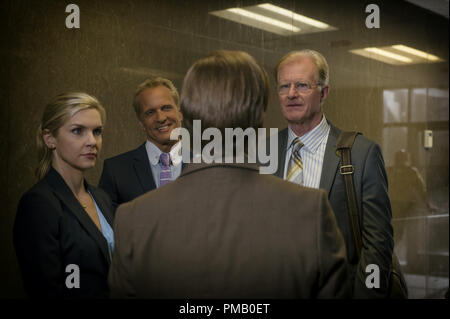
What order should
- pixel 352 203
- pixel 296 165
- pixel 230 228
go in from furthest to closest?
pixel 296 165 → pixel 352 203 → pixel 230 228

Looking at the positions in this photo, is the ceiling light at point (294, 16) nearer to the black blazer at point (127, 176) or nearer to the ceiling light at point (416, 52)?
the ceiling light at point (416, 52)

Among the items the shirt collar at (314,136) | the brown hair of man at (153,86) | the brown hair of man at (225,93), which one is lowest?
the shirt collar at (314,136)

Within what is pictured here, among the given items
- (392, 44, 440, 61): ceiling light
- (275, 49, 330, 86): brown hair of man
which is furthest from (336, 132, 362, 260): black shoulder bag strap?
(392, 44, 440, 61): ceiling light

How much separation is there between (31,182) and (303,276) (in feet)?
4.41

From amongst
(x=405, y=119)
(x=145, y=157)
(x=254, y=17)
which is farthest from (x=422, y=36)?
(x=145, y=157)

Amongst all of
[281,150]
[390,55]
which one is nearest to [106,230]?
[281,150]

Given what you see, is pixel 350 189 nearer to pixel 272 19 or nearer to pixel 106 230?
pixel 106 230

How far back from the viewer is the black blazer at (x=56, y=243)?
1.97 meters

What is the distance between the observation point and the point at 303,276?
4.67ft

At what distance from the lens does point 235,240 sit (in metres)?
1.45

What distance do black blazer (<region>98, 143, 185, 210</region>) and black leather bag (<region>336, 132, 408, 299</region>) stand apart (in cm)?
96

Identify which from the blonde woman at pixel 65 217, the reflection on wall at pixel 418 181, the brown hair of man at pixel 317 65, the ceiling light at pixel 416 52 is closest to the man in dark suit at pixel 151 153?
the blonde woman at pixel 65 217

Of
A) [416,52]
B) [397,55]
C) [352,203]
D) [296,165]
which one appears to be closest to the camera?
[352,203]

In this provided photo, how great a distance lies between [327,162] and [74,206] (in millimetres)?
1239
